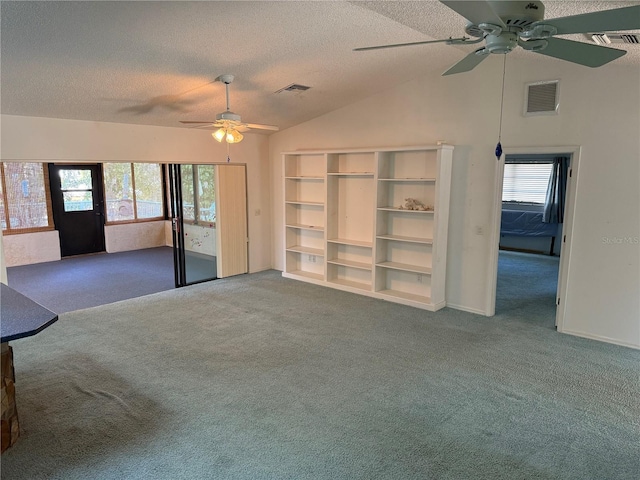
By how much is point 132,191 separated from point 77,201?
1136mm

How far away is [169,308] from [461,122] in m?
4.34

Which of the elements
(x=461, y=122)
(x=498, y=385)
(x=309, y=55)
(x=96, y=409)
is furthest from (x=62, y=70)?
(x=498, y=385)

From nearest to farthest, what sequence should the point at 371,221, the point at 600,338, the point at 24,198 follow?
the point at 600,338 → the point at 371,221 → the point at 24,198

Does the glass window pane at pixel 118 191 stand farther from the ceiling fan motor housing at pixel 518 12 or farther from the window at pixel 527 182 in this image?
the ceiling fan motor housing at pixel 518 12

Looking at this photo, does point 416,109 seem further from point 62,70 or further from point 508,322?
point 62,70

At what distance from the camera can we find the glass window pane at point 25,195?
25.1ft

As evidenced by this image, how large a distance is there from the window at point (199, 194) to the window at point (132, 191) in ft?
9.41

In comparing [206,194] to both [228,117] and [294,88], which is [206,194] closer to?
[294,88]

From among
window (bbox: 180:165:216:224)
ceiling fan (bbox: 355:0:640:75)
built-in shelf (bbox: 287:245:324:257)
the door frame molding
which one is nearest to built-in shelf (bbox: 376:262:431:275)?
the door frame molding

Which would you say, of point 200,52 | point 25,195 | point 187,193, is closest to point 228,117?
point 200,52

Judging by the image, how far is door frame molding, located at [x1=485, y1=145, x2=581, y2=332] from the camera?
443 cm

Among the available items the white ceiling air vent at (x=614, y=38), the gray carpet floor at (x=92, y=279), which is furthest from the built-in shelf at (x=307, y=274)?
the white ceiling air vent at (x=614, y=38)

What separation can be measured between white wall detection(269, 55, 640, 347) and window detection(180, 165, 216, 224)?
2591 millimetres

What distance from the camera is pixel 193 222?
6.85 m
